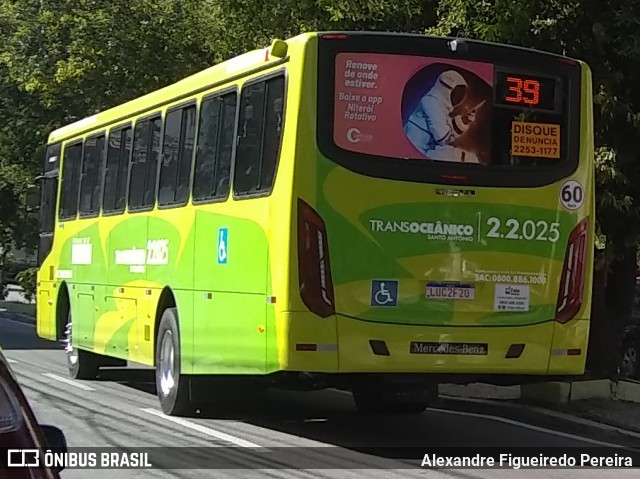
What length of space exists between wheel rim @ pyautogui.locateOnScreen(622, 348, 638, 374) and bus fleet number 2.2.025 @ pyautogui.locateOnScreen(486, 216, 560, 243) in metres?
9.63

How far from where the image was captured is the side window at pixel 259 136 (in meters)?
9.51

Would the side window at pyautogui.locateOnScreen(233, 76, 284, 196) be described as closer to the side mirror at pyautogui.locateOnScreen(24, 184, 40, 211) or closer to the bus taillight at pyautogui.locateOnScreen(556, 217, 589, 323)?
the bus taillight at pyautogui.locateOnScreen(556, 217, 589, 323)

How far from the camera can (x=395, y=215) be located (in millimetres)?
9305

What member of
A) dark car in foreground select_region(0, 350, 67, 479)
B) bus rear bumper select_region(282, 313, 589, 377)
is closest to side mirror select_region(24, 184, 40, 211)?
bus rear bumper select_region(282, 313, 589, 377)

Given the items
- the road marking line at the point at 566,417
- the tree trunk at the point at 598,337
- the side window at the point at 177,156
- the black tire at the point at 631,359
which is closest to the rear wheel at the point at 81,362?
the side window at the point at 177,156

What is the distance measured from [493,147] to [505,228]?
0.70 m

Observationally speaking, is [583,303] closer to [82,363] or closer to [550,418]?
[550,418]

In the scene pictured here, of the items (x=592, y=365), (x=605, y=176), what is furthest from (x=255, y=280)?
(x=592, y=365)

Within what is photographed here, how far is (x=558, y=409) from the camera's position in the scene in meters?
12.3

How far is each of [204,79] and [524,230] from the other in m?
3.63

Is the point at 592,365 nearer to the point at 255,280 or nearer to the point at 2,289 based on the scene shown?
the point at 255,280

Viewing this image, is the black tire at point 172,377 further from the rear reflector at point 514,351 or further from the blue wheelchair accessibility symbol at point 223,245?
the rear reflector at point 514,351

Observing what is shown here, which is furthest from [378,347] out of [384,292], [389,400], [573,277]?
[389,400]

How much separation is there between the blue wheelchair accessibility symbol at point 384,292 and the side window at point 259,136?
3.99 feet
